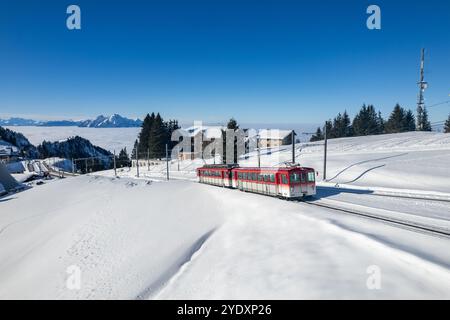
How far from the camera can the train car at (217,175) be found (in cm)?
3844

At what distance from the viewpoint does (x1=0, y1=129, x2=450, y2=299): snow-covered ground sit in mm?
10797

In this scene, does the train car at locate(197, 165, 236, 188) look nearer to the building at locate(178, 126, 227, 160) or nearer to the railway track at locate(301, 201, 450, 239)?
the railway track at locate(301, 201, 450, 239)

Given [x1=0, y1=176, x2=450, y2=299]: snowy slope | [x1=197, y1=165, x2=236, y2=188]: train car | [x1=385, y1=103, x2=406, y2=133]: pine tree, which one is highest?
[x1=385, y1=103, x2=406, y2=133]: pine tree

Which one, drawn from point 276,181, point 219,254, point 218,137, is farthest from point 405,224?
point 218,137

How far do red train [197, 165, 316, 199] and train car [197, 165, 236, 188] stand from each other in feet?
0.92

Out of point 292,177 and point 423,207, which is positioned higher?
point 292,177

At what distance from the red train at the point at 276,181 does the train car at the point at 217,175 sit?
0.28 m

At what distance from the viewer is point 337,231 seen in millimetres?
15516

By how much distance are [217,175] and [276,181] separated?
49.2 feet

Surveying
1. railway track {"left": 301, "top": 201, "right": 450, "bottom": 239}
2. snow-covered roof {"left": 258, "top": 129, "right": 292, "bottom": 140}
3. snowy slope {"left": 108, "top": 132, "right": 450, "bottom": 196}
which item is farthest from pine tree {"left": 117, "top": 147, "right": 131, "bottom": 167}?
railway track {"left": 301, "top": 201, "right": 450, "bottom": 239}

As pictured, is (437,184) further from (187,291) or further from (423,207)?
(187,291)

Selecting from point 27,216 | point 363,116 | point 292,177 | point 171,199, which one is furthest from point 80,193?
point 363,116
